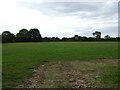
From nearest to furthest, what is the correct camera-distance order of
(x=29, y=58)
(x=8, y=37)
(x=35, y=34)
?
(x=29, y=58) < (x=8, y=37) < (x=35, y=34)

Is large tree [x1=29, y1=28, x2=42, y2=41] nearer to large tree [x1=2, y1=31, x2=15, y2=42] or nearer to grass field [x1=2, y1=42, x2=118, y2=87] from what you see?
large tree [x1=2, y1=31, x2=15, y2=42]

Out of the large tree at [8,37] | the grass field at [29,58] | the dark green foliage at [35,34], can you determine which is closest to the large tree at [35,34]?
the dark green foliage at [35,34]

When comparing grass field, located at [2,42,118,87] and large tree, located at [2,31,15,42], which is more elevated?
large tree, located at [2,31,15,42]

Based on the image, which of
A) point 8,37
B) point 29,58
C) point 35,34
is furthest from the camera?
point 35,34

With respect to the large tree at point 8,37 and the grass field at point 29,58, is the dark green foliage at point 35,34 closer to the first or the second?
the large tree at point 8,37

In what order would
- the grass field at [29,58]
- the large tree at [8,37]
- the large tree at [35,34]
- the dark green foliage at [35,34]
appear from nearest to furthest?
1. the grass field at [29,58]
2. the large tree at [8,37]
3. the dark green foliage at [35,34]
4. the large tree at [35,34]

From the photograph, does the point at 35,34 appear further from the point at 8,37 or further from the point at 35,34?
the point at 8,37

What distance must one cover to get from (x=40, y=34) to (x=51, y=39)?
333 inches

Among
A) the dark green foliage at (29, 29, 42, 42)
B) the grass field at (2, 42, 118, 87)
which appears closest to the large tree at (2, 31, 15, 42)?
the dark green foliage at (29, 29, 42, 42)

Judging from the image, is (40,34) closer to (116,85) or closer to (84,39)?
(84,39)

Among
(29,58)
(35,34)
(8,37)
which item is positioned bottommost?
(29,58)

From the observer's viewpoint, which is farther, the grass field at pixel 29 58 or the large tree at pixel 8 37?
the large tree at pixel 8 37

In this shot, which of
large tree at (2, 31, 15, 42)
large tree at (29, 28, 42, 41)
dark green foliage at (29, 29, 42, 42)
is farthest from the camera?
large tree at (29, 28, 42, 41)

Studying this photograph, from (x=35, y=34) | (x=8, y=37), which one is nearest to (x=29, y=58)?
(x=8, y=37)
